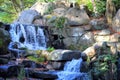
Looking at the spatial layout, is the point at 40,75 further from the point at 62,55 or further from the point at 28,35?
the point at 28,35

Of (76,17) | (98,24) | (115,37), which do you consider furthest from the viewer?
(76,17)

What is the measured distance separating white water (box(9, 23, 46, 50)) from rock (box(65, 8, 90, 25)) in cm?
198

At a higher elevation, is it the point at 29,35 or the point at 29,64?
the point at 29,35

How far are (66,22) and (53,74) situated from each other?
6782mm

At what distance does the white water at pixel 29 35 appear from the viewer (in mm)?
16953

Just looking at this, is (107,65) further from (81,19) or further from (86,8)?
(86,8)

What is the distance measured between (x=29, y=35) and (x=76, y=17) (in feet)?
10.5

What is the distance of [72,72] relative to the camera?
12680 mm

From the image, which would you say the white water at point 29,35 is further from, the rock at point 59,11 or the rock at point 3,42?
the rock at point 3,42

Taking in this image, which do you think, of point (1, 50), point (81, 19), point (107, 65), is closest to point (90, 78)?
point (107, 65)

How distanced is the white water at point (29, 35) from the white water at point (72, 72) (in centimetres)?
396

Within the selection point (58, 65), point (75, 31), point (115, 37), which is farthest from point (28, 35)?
point (115, 37)

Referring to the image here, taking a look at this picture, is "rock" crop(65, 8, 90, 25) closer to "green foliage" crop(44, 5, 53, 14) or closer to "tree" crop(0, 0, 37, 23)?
"green foliage" crop(44, 5, 53, 14)

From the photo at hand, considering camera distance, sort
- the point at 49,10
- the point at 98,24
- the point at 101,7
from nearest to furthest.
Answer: the point at 98,24 → the point at 101,7 → the point at 49,10
